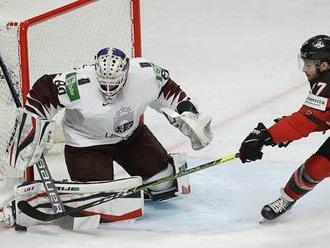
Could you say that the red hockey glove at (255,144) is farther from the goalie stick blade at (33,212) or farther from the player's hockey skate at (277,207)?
the goalie stick blade at (33,212)

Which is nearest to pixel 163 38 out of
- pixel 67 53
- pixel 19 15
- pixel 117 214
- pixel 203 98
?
pixel 203 98

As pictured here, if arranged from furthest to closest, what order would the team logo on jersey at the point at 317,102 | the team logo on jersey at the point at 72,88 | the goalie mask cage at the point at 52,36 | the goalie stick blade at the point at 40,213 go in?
the goalie mask cage at the point at 52,36 < the team logo on jersey at the point at 72,88 < the goalie stick blade at the point at 40,213 < the team logo on jersey at the point at 317,102

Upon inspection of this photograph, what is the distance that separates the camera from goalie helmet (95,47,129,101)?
3.15 metres

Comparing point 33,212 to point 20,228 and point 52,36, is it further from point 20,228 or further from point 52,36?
point 52,36

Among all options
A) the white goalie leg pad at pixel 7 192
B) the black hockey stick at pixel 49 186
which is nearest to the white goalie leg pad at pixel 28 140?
the black hockey stick at pixel 49 186

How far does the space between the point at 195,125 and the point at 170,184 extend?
29cm

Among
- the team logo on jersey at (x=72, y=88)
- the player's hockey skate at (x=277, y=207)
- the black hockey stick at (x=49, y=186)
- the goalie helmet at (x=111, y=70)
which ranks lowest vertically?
the player's hockey skate at (x=277, y=207)

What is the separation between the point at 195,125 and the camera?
3.28 metres

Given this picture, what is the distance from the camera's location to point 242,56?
19.3 feet

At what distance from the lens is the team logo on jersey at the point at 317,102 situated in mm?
2924

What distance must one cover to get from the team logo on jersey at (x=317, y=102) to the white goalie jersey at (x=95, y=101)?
614mm

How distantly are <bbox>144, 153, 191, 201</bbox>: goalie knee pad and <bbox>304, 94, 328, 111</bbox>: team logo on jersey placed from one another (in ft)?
2.17

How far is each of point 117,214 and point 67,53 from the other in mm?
1220

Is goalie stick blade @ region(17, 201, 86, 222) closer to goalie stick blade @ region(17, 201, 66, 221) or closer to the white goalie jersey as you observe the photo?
goalie stick blade @ region(17, 201, 66, 221)
